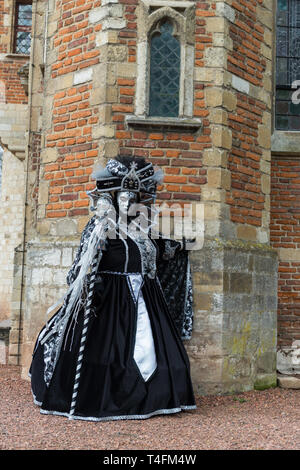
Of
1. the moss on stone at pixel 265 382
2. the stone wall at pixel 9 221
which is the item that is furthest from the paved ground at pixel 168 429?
the stone wall at pixel 9 221

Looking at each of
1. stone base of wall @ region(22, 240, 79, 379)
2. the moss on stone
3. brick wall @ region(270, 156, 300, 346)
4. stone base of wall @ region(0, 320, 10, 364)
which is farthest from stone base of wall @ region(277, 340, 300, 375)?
stone base of wall @ region(0, 320, 10, 364)

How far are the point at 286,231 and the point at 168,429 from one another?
13.2ft

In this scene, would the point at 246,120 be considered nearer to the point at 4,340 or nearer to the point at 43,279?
the point at 43,279

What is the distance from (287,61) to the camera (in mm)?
8266

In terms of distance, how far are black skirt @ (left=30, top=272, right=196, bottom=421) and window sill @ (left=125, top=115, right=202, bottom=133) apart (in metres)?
1.87

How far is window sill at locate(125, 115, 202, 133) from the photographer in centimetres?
605

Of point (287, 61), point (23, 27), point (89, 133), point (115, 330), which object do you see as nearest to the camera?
point (115, 330)

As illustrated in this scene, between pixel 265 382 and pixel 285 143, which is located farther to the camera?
pixel 285 143

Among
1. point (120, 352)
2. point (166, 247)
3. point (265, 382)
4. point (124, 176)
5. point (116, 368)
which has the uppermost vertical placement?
point (124, 176)

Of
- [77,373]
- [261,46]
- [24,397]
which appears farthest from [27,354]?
[261,46]

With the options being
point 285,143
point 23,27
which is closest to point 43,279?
point 285,143

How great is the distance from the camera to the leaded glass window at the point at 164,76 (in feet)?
20.5

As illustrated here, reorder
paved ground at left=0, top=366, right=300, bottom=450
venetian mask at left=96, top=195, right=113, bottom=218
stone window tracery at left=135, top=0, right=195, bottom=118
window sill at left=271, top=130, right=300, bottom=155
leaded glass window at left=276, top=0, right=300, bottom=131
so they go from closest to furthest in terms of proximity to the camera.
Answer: paved ground at left=0, top=366, right=300, bottom=450 < venetian mask at left=96, top=195, right=113, bottom=218 < stone window tracery at left=135, top=0, right=195, bottom=118 < window sill at left=271, top=130, right=300, bottom=155 < leaded glass window at left=276, top=0, right=300, bottom=131

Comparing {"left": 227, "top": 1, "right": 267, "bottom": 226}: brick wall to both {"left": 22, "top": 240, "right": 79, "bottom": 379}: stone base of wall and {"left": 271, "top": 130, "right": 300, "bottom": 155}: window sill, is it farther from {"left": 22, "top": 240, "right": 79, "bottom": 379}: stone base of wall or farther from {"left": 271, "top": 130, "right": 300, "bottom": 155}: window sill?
{"left": 22, "top": 240, "right": 79, "bottom": 379}: stone base of wall
